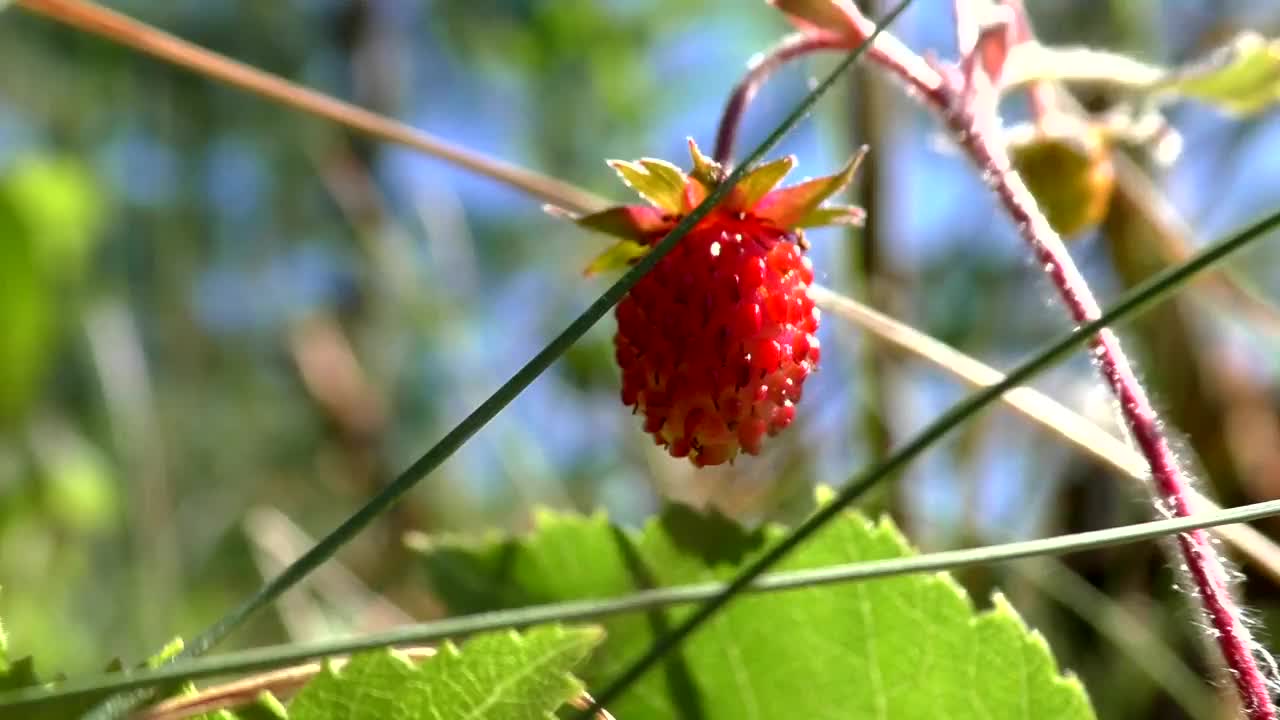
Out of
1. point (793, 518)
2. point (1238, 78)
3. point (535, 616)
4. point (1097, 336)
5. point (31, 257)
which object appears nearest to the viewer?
point (535, 616)

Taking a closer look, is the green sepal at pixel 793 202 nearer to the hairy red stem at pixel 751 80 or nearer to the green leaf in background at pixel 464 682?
the hairy red stem at pixel 751 80

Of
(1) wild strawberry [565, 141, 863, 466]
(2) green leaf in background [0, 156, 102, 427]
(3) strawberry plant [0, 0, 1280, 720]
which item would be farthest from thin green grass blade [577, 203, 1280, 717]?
(2) green leaf in background [0, 156, 102, 427]

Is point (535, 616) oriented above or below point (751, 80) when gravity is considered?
below

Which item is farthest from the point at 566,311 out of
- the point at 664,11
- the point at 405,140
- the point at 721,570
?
the point at 721,570

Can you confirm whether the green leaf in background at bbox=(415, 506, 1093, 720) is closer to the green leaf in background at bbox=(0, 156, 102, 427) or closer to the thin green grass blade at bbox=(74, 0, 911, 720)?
the thin green grass blade at bbox=(74, 0, 911, 720)

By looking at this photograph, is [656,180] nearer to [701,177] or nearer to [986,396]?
[701,177]

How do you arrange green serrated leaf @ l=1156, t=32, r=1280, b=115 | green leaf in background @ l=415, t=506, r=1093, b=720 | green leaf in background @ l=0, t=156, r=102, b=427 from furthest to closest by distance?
green leaf in background @ l=0, t=156, r=102, b=427 → green serrated leaf @ l=1156, t=32, r=1280, b=115 → green leaf in background @ l=415, t=506, r=1093, b=720

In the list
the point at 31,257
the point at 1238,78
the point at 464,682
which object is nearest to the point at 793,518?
the point at 1238,78
